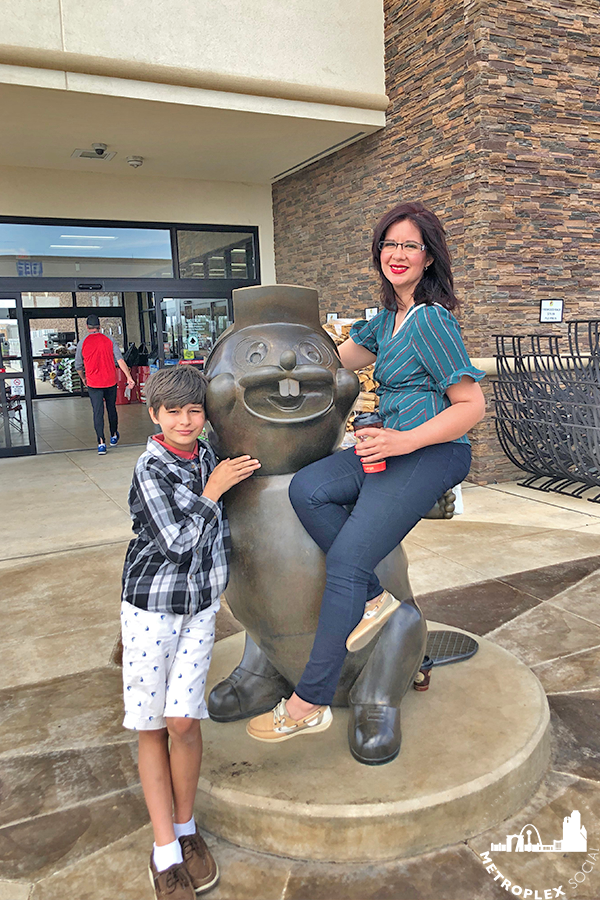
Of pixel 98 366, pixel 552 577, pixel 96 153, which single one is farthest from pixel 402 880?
pixel 96 153

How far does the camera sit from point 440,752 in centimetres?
220

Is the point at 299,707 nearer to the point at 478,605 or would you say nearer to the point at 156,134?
the point at 478,605

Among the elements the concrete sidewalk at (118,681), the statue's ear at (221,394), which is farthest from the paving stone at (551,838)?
the statue's ear at (221,394)

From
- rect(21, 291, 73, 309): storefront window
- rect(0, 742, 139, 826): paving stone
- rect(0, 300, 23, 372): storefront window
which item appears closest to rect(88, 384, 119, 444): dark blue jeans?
rect(0, 300, 23, 372): storefront window

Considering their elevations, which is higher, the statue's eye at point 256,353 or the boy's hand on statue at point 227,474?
the statue's eye at point 256,353

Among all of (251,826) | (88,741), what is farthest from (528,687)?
(88,741)

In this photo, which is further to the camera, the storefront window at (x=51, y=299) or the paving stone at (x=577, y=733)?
the storefront window at (x=51, y=299)

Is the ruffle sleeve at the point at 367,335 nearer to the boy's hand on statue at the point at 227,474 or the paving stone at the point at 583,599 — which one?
the boy's hand on statue at the point at 227,474

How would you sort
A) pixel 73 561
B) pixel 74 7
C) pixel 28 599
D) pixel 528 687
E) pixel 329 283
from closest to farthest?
pixel 528 687
pixel 28 599
pixel 73 561
pixel 74 7
pixel 329 283

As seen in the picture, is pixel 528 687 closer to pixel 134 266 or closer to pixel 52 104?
pixel 52 104

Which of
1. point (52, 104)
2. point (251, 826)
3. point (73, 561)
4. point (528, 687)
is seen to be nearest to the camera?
point (251, 826)

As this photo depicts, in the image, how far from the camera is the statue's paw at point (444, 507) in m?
2.28

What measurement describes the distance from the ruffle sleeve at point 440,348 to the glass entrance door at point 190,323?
29.1 ft

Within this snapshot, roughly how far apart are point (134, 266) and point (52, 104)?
3.42 meters
